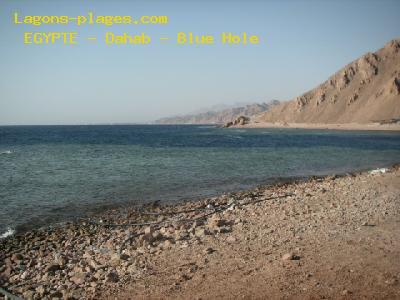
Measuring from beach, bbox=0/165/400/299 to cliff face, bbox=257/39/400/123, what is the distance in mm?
124352

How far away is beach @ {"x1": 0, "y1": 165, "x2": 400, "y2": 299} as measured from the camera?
799cm

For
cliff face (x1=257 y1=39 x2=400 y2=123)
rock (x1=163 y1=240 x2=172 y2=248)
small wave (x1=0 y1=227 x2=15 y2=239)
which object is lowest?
small wave (x1=0 y1=227 x2=15 y2=239)

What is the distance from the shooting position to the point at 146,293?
8.00m

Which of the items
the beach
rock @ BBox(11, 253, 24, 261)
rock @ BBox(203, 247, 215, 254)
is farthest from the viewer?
rock @ BBox(11, 253, 24, 261)

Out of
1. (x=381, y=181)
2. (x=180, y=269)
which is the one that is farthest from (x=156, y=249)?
(x=381, y=181)

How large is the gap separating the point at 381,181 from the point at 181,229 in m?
12.7

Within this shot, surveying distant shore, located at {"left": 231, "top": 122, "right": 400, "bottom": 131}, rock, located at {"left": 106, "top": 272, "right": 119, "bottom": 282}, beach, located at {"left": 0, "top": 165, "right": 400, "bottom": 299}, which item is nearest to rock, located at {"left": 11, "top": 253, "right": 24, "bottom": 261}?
beach, located at {"left": 0, "top": 165, "right": 400, "bottom": 299}

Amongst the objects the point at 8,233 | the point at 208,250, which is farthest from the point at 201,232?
the point at 8,233

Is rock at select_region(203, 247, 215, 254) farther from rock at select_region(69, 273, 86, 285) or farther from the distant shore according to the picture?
the distant shore

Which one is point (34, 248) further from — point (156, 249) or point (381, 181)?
point (381, 181)

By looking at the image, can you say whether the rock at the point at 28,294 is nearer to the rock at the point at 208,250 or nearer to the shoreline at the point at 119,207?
the rock at the point at 208,250

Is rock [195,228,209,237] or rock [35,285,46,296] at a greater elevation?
rock [195,228,209,237]

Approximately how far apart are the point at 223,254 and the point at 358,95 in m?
150

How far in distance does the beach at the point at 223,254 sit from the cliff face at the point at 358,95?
408 feet
